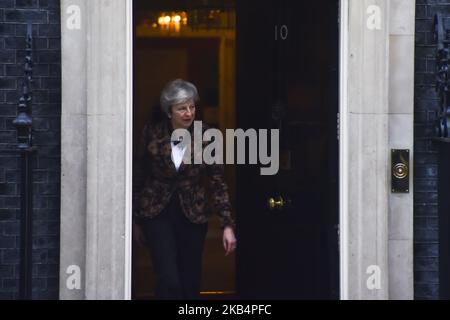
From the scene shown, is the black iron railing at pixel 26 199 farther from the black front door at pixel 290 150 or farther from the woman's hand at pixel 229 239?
the black front door at pixel 290 150

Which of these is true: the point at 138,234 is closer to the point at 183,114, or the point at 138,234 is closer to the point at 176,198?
the point at 176,198

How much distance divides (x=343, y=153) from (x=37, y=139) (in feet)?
6.35

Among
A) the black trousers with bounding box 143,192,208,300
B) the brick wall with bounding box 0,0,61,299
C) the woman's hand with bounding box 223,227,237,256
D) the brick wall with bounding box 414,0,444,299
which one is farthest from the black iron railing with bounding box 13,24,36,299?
the brick wall with bounding box 414,0,444,299

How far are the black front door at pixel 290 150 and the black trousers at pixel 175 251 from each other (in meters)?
0.82

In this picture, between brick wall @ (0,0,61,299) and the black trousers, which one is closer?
brick wall @ (0,0,61,299)

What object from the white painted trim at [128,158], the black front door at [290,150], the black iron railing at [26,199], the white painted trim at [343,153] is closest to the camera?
the black iron railing at [26,199]

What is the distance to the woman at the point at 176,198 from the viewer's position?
Result: 20.2ft

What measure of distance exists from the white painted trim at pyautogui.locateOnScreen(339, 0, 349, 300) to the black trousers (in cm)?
96

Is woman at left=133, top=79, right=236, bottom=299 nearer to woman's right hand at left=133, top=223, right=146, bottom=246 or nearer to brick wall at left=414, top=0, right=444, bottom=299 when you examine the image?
woman's right hand at left=133, top=223, right=146, bottom=246

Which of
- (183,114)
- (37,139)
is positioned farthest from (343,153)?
(37,139)

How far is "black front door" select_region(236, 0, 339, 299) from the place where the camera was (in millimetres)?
6316

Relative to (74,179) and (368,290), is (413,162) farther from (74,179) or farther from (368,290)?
(74,179)

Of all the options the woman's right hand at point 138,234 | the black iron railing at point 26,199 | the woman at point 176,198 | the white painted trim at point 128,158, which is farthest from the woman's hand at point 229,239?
the black iron railing at point 26,199

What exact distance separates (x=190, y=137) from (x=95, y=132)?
30.4 inches
